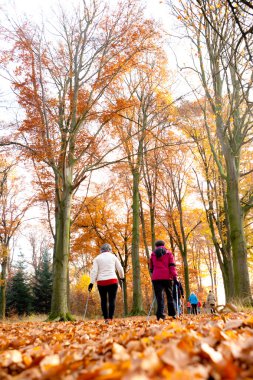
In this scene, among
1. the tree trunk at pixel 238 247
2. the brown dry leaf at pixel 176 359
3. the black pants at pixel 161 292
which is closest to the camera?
the brown dry leaf at pixel 176 359

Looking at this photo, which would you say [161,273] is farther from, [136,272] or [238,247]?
[136,272]

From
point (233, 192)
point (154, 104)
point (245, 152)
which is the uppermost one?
point (154, 104)

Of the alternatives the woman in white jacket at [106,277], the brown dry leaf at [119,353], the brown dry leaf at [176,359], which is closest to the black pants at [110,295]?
the woman in white jacket at [106,277]

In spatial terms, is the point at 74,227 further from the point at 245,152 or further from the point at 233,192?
the point at 233,192

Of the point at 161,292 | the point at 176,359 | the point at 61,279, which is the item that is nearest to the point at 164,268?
the point at 161,292

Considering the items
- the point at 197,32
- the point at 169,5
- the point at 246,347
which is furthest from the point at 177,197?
the point at 246,347

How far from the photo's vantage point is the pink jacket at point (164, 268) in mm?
7012

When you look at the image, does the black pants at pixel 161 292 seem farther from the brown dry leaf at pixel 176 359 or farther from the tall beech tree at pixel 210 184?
the tall beech tree at pixel 210 184

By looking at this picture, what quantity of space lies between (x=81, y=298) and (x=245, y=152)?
82.8ft

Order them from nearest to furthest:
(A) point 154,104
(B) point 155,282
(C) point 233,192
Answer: (B) point 155,282, (C) point 233,192, (A) point 154,104

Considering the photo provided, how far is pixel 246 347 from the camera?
1.72 meters

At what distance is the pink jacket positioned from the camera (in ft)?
23.0

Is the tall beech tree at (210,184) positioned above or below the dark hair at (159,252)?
above

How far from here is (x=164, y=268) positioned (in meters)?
7.03
